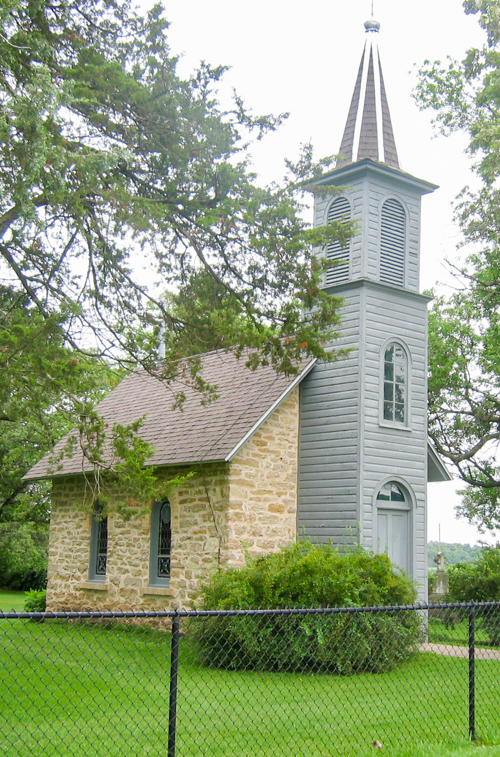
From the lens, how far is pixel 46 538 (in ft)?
111

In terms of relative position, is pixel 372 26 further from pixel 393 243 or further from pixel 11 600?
pixel 11 600

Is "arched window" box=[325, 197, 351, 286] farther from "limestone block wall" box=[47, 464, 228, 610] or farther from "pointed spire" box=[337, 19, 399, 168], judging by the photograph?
"limestone block wall" box=[47, 464, 228, 610]

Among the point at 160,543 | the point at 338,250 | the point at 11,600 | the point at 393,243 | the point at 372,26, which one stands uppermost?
the point at 372,26

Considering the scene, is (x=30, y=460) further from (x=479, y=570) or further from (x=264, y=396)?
(x=479, y=570)

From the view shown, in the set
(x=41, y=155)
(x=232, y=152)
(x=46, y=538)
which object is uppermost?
(x=232, y=152)

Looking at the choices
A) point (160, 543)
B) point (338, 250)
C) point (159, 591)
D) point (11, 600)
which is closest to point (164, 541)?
point (160, 543)

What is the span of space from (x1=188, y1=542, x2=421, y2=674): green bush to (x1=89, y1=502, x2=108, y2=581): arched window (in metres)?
6.67

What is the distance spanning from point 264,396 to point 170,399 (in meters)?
4.26

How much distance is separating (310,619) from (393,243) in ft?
30.6

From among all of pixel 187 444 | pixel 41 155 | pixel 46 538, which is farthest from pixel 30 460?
pixel 41 155

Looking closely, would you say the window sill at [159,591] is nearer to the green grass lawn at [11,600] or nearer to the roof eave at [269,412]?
the roof eave at [269,412]

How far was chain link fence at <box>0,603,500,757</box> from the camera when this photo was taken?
720 cm

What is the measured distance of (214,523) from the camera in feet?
50.6

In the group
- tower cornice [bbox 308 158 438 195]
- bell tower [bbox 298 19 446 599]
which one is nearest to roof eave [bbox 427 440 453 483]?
bell tower [bbox 298 19 446 599]
